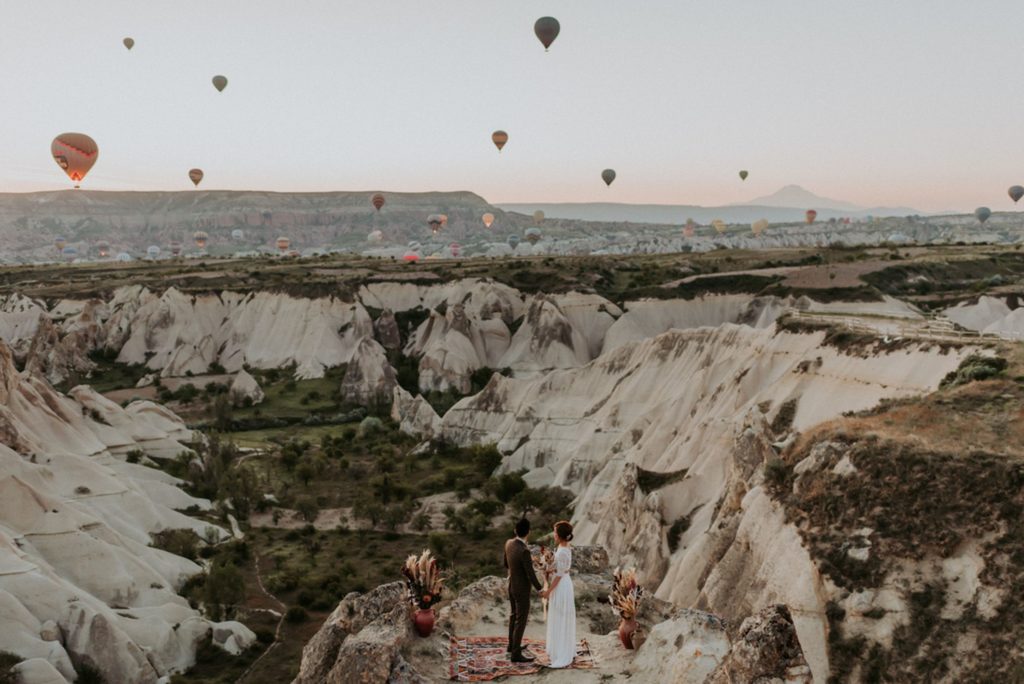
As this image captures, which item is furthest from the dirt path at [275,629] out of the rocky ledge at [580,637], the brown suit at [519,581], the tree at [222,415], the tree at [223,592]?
the tree at [222,415]

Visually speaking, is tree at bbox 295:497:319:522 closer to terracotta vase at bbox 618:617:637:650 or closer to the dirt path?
the dirt path

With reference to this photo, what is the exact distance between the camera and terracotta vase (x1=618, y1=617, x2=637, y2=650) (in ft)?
37.8

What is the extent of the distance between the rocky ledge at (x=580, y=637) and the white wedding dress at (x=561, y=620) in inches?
A: 8.7

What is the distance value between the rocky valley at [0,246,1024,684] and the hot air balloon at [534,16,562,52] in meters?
20.0

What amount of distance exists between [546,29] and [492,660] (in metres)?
56.1

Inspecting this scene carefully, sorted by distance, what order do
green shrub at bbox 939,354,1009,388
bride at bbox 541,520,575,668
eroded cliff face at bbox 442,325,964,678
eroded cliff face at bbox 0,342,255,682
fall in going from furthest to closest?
eroded cliff face at bbox 0,342,255,682, green shrub at bbox 939,354,1009,388, eroded cliff face at bbox 442,325,964,678, bride at bbox 541,520,575,668

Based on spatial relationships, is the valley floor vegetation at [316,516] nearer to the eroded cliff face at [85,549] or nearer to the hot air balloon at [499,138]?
the eroded cliff face at [85,549]

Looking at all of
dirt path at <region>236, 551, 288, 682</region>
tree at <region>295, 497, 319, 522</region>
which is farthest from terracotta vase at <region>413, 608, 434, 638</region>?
tree at <region>295, 497, 319, 522</region>

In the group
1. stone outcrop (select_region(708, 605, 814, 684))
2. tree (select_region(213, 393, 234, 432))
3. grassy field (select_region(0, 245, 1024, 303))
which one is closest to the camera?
stone outcrop (select_region(708, 605, 814, 684))

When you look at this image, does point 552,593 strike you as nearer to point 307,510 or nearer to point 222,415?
point 307,510

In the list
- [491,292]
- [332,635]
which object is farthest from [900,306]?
[332,635]

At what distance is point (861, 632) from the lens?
13.2 metres

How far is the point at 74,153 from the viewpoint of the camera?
7019 cm

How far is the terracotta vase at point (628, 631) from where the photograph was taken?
1152cm
